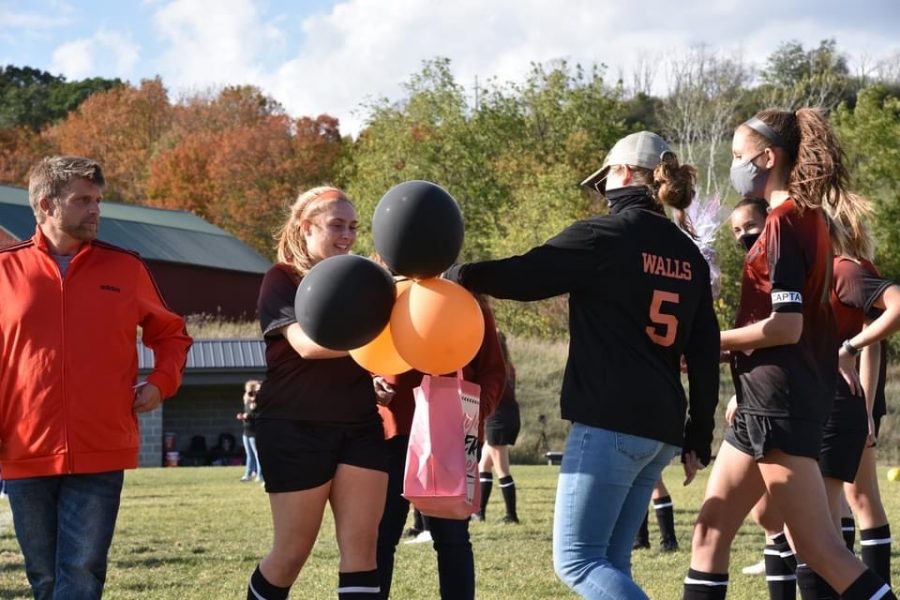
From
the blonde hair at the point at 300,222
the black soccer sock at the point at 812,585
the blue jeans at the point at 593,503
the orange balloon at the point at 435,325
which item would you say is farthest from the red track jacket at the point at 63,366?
the black soccer sock at the point at 812,585

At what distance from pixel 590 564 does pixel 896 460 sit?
90.8 ft

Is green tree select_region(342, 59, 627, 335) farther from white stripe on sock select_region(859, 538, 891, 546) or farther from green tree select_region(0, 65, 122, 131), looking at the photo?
white stripe on sock select_region(859, 538, 891, 546)

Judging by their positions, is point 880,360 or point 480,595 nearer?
point 880,360

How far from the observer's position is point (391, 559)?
595 centimetres

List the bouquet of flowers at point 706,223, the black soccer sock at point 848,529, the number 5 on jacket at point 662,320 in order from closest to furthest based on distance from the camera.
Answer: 1. the number 5 on jacket at point 662,320
2. the bouquet of flowers at point 706,223
3. the black soccer sock at point 848,529

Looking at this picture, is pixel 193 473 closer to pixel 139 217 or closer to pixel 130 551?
pixel 130 551

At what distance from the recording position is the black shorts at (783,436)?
15.8ft

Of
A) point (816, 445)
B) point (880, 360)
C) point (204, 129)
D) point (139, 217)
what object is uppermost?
point (204, 129)

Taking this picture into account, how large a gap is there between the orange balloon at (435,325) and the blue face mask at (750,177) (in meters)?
1.28

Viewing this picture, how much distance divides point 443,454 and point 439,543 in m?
1.45

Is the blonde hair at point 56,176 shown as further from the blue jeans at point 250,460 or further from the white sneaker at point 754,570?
the blue jeans at point 250,460

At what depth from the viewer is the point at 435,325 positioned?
4.43 m

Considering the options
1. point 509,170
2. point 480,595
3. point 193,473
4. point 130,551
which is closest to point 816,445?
point 480,595

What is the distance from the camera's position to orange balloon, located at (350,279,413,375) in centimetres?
473
